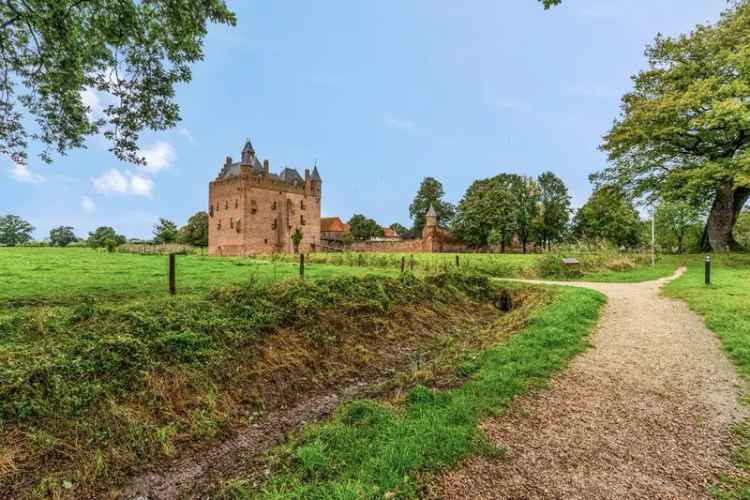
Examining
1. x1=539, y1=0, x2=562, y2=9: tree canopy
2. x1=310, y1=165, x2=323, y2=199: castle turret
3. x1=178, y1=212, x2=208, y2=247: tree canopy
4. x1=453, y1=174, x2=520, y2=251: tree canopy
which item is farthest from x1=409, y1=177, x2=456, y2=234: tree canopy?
x1=539, y1=0, x2=562, y2=9: tree canopy

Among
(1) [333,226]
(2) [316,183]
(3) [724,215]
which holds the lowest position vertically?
(3) [724,215]

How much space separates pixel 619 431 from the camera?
3.30 m

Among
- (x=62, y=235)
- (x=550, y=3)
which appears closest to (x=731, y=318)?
(x=550, y=3)

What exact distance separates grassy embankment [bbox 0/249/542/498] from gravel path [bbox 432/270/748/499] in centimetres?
171

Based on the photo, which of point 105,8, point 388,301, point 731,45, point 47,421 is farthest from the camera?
point 731,45

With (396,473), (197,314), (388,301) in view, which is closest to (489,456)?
(396,473)

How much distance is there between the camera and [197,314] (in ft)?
19.5

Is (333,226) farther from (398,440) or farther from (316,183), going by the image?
(398,440)

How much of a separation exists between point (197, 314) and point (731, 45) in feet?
94.9

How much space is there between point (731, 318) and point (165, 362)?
10385 mm

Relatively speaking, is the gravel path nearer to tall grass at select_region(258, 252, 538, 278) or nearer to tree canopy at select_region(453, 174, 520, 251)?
tall grass at select_region(258, 252, 538, 278)

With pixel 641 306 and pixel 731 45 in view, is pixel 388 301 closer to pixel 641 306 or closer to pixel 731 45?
pixel 641 306

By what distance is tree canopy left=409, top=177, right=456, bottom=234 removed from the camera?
214 feet

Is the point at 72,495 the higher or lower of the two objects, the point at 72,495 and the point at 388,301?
the lower
